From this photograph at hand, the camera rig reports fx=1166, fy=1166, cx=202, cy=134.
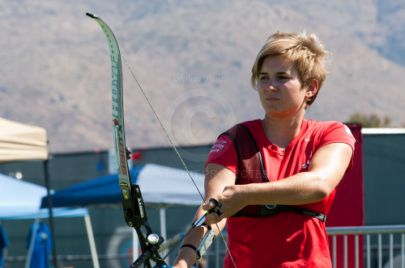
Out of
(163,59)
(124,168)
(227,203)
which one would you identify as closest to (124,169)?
(124,168)

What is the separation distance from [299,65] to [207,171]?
48cm

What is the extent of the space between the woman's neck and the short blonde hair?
0.46ft

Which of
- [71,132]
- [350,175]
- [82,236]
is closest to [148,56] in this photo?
[71,132]

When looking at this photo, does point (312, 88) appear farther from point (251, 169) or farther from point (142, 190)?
point (142, 190)

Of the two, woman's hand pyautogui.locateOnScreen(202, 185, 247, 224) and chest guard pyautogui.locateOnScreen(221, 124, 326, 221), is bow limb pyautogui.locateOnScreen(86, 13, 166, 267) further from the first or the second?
chest guard pyautogui.locateOnScreen(221, 124, 326, 221)

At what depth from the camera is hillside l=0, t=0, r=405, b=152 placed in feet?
436

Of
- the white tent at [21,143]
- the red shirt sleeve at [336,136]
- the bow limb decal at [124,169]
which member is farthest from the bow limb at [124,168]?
the white tent at [21,143]

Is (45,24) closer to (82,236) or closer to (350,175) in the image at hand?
(82,236)

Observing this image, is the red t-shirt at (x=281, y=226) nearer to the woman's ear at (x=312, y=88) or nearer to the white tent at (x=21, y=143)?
Result: the woman's ear at (x=312, y=88)

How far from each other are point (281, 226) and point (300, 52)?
0.60 meters

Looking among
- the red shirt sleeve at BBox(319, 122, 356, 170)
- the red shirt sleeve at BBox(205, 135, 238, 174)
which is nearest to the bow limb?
the red shirt sleeve at BBox(205, 135, 238, 174)

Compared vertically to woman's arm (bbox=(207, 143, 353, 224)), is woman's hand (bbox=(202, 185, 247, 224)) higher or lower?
lower

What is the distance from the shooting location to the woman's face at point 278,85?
157 inches

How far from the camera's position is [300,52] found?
402 centimetres
